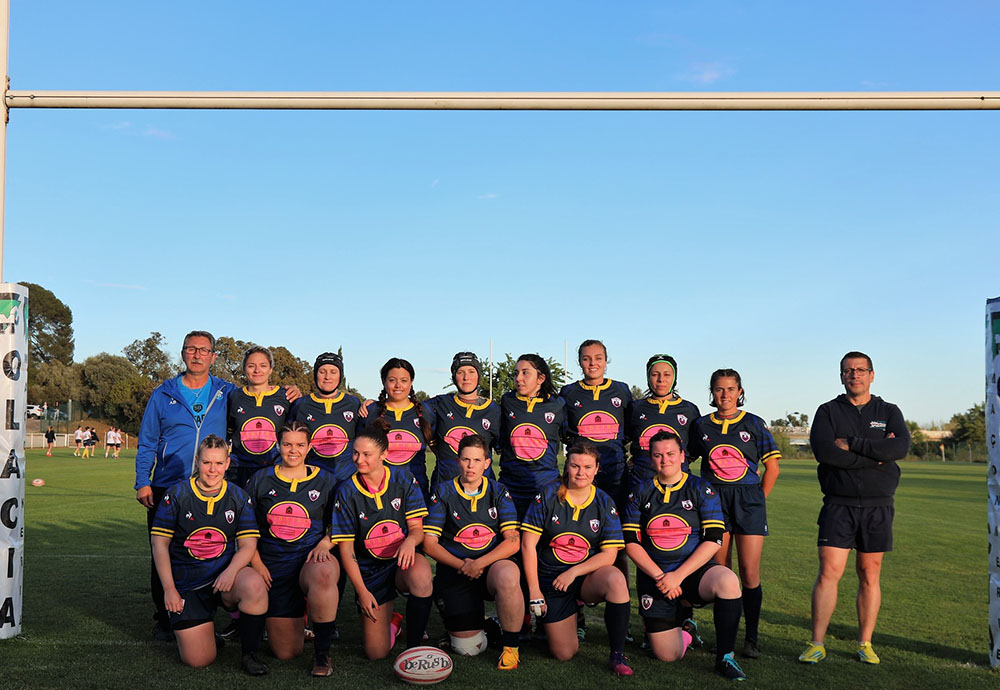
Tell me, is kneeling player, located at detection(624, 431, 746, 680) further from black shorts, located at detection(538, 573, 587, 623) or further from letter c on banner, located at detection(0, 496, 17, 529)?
letter c on banner, located at detection(0, 496, 17, 529)

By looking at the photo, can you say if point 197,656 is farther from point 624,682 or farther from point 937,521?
point 937,521

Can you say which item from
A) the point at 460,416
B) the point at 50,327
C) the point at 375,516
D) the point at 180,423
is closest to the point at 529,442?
the point at 460,416

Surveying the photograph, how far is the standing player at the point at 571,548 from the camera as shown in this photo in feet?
15.9

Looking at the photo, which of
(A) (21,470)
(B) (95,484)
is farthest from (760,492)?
(B) (95,484)

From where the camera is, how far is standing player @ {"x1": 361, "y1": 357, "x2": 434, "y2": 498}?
569 cm

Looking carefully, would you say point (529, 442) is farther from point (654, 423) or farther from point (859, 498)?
point (859, 498)

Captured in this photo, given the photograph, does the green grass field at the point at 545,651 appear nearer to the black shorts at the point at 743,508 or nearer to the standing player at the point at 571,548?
the standing player at the point at 571,548

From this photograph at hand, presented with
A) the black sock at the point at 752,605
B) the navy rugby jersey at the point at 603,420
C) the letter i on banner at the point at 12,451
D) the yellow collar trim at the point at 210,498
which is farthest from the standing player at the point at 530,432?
the letter i on banner at the point at 12,451

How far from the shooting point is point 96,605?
6.20 m

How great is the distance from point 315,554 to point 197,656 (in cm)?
85

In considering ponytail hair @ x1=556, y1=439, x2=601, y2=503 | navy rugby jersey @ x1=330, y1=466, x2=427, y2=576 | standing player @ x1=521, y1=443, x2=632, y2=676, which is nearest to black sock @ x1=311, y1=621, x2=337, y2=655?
navy rugby jersey @ x1=330, y1=466, x2=427, y2=576

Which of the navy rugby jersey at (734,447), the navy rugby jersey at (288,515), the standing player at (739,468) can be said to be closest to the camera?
the navy rugby jersey at (288,515)

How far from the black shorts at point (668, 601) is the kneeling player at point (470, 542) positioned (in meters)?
0.79

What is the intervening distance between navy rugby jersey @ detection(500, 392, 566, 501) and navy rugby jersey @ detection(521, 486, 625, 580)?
2.12ft
